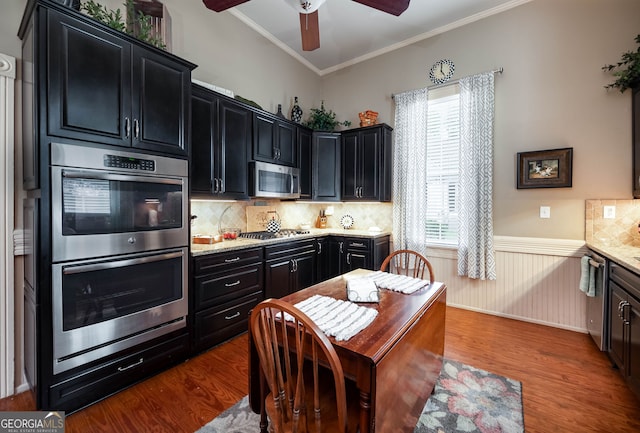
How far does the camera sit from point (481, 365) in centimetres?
231

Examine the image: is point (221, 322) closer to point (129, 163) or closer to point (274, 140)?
point (129, 163)

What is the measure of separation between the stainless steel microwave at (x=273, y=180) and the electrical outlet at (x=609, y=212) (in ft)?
10.8

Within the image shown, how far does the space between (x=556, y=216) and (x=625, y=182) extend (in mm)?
608

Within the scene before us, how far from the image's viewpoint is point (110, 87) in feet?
6.04

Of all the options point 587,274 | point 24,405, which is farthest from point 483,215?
point 24,405

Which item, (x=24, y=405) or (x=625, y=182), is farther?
(x=625, y=182)

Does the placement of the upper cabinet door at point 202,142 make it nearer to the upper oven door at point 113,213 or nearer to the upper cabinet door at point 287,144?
the upper oven door at point 113,213

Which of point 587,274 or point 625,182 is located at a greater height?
point 625,182

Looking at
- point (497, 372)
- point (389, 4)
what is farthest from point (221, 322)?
point (389, 4)

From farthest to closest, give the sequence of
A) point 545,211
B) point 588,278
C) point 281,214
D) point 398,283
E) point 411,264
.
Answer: point 281,214 < point 411,264 < point 545,211 < point 588,278 < point 398,283

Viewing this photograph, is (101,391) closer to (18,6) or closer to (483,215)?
(18,6)

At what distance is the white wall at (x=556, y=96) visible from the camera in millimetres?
2740

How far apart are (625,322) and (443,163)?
234 centimetres

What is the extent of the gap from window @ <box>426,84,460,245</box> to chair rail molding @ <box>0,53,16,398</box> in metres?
4.07
